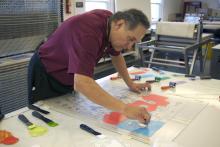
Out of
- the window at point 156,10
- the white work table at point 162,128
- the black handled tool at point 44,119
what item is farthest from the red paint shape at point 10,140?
the window at point 156,10

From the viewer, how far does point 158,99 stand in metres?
1.36

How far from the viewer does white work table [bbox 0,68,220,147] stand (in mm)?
939

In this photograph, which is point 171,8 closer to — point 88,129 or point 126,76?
point 126,76

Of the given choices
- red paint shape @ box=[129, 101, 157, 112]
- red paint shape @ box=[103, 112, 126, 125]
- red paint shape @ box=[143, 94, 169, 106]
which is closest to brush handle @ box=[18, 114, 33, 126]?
red paint shape @ box=[103, 112, 126, 125]

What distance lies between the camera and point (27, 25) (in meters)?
2.44

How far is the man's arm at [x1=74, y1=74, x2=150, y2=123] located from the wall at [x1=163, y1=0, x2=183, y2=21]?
4.90 metres

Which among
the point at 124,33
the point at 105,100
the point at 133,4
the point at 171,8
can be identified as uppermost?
the point at 171,8

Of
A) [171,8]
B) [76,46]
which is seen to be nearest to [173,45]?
[76,46]

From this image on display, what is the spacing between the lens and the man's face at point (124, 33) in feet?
3.50

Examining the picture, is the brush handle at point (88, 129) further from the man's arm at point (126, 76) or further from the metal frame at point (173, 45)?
the metal frame at point (173, 45)

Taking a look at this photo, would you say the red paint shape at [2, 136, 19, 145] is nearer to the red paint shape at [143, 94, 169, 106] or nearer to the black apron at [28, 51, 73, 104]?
the black apron at [28, 51, 73, 104]

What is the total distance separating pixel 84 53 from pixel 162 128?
1.46 feet

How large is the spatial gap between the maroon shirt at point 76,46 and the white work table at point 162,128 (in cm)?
21

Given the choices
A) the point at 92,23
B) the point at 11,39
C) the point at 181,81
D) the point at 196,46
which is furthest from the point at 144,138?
the point at 196,46
